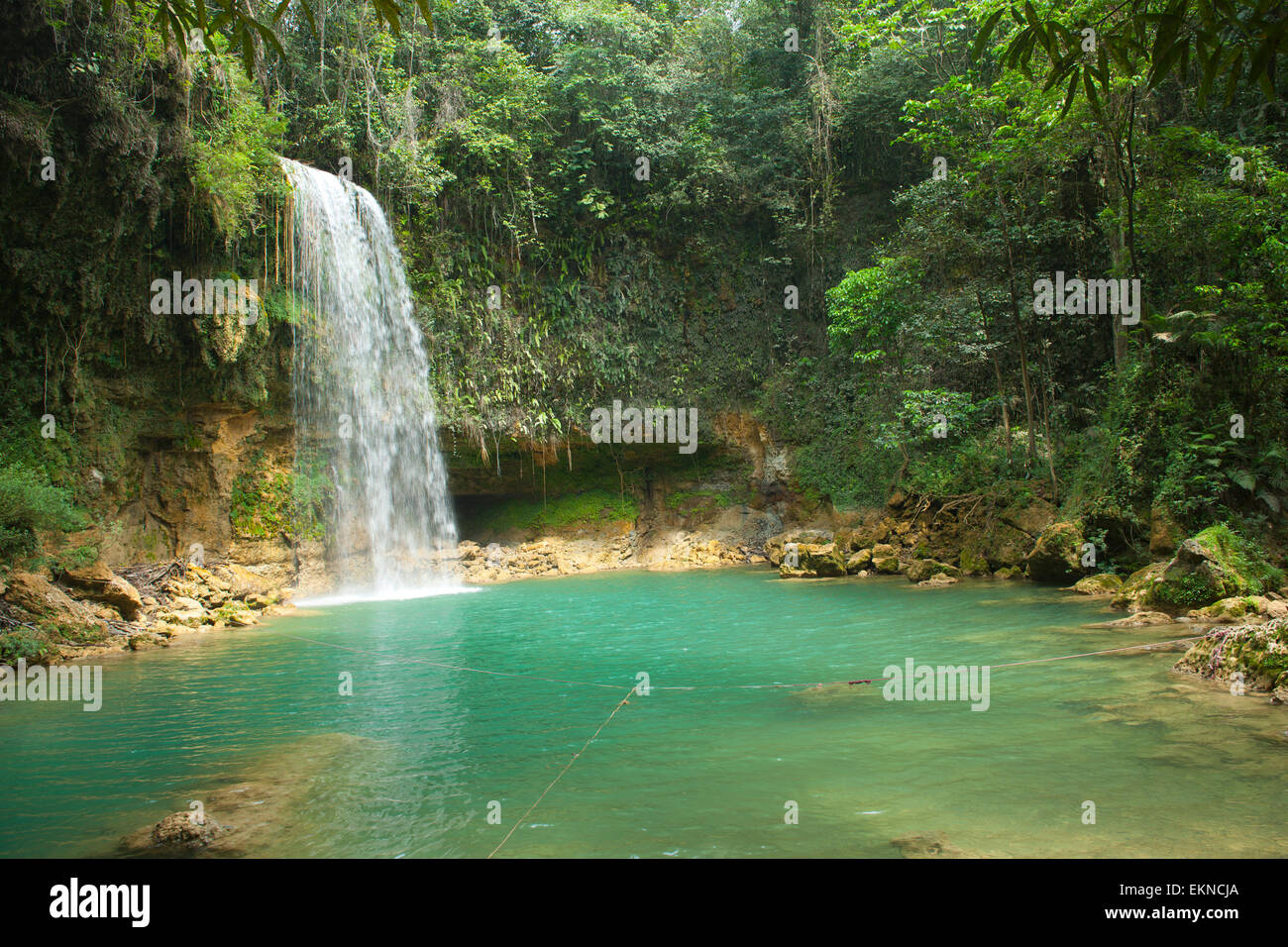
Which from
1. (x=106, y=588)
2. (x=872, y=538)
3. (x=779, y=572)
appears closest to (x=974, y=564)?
(x=872, y=538)

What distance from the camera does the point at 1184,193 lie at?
1176 centimetres

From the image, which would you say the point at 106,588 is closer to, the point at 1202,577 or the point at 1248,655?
the point at 1248,655

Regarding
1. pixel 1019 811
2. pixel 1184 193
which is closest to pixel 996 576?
pixel 1184 193

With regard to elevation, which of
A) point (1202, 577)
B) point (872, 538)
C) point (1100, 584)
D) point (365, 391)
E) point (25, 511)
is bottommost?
point (1100, 584)

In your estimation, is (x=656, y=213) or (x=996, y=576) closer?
(x=996, y=576)

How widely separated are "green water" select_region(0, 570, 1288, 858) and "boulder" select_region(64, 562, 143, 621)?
2.07 m

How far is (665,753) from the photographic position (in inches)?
205

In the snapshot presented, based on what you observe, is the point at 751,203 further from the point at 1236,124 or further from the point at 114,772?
the point at 114,772

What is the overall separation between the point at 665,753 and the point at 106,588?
927 cm

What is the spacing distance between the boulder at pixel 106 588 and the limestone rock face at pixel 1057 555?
13.2m

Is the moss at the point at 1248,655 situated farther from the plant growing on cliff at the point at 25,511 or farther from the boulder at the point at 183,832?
the plant growing on cliff at the point at 25,511

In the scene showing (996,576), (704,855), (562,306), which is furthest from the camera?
(562,306)
